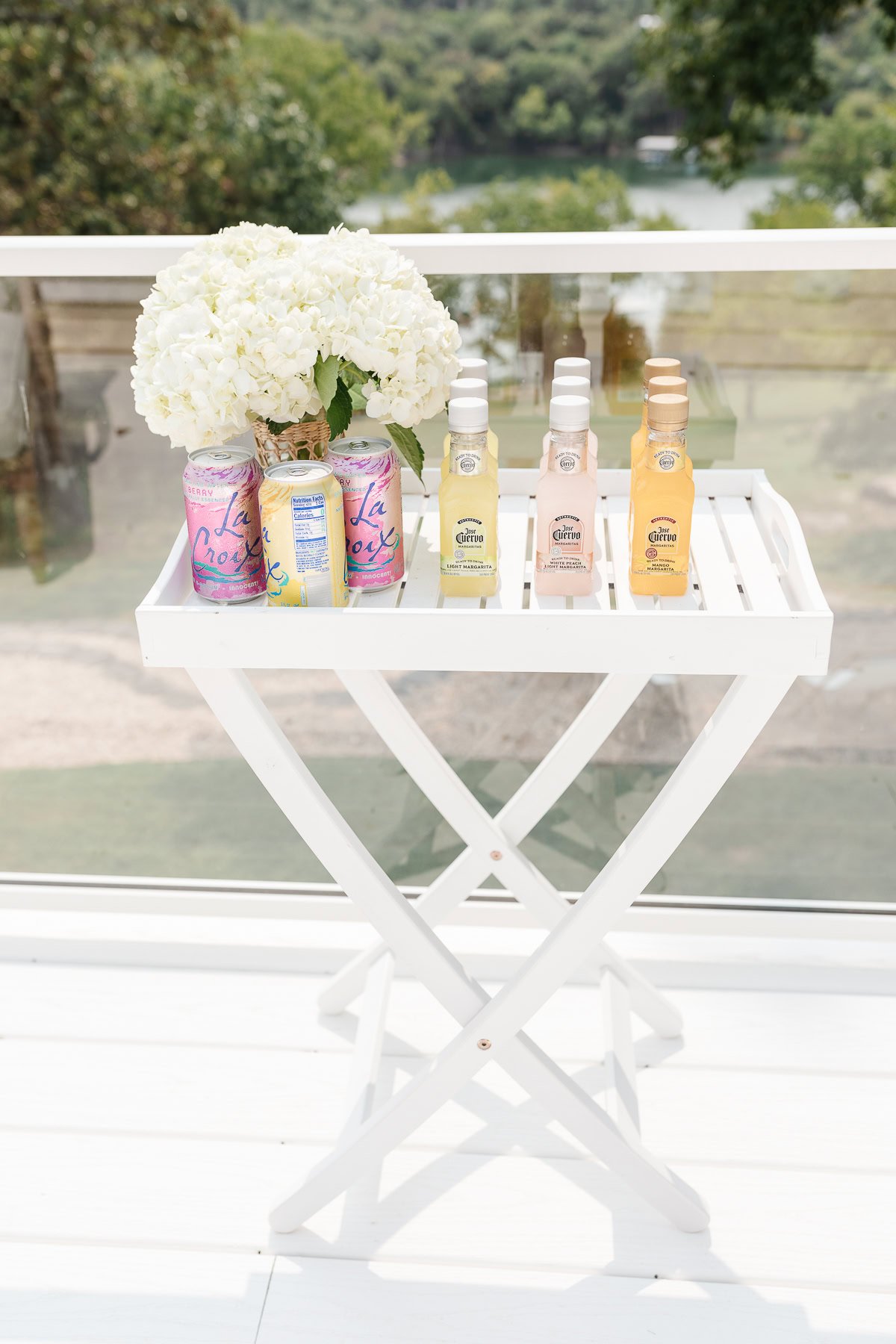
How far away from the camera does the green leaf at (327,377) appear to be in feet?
4.32

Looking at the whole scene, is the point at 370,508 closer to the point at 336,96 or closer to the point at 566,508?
the point at 566,508

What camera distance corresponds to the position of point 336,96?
13.7 metres

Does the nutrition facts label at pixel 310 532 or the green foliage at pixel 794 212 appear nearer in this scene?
the nutrition facts label at pixel 310 532

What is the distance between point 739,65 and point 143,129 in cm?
572

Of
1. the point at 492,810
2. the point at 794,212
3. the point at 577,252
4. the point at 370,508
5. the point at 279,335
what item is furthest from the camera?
the point at 794,212

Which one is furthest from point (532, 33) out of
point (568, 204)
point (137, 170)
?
point (137, 170)

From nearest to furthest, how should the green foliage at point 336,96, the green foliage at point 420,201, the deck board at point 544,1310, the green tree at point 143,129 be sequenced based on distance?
the deck board at point 544,1310 → the green tree at point 143,129 → the green foliage at point 336,96 → the green foliage at point 420,201

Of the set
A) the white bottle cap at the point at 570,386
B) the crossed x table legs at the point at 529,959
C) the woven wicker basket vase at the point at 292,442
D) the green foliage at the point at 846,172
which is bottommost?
the green foliage at the point at 846,172

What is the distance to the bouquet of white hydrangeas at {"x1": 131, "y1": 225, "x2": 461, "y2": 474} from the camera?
1277 mm

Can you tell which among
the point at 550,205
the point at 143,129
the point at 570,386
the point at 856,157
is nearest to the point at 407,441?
the point at 570,386

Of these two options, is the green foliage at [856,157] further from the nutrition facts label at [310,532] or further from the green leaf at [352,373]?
the nutrition facts label at [310,532]

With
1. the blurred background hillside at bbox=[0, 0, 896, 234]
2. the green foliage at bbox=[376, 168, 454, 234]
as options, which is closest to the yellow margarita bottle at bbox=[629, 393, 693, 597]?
the blurred background hillside at bbox=[0, 0, 896, 234]

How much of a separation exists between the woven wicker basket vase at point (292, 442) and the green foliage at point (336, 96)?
504 inches

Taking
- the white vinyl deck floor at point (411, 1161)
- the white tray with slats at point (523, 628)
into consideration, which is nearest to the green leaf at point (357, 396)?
the white tray with slats at point (523, 628)
